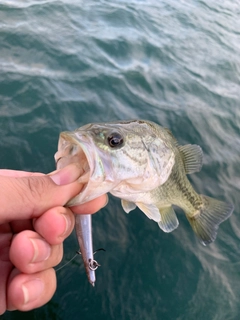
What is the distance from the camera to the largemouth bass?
195 cm

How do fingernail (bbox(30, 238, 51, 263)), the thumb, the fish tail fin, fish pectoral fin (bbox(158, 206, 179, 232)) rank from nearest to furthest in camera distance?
1. the thumb
2. fingernail (bbox(30, 238, 51, 263))
3. fish pectoral fin (bbox(158, 206, 179, 232))
4. the fish tail fin

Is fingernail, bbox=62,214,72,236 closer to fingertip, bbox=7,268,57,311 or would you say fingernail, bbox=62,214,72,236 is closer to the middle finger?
the middle finger

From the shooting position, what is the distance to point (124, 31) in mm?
8117

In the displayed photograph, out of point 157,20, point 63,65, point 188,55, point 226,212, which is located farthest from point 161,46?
point 226,212

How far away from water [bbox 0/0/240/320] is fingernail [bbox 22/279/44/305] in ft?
4.13

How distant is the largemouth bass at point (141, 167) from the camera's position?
6.40 feet

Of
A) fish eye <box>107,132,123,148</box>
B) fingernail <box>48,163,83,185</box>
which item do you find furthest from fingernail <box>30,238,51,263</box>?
fish eye <box>107,132,123,148</box>

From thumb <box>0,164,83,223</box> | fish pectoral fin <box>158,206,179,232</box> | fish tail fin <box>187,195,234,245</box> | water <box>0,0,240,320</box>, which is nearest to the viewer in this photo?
thumb <box>0,164,83,223</box>

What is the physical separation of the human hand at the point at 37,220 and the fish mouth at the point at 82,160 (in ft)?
0.17

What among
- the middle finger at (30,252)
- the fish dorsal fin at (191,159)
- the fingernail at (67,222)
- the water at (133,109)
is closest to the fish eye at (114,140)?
the fingernail at (67,222)

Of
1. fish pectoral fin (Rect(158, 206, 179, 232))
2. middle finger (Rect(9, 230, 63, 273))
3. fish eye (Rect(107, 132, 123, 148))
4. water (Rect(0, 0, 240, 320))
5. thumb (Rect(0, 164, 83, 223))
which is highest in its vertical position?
fish eye (Rect(107, 132, 123, 148))

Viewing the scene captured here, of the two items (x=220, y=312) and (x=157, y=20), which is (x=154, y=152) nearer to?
(x=220, y=312)

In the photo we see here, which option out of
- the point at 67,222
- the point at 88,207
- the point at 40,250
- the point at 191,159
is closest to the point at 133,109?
the point at 191,159

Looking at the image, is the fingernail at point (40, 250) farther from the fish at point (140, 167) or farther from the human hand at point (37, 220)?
the fish at point (140, 167)
